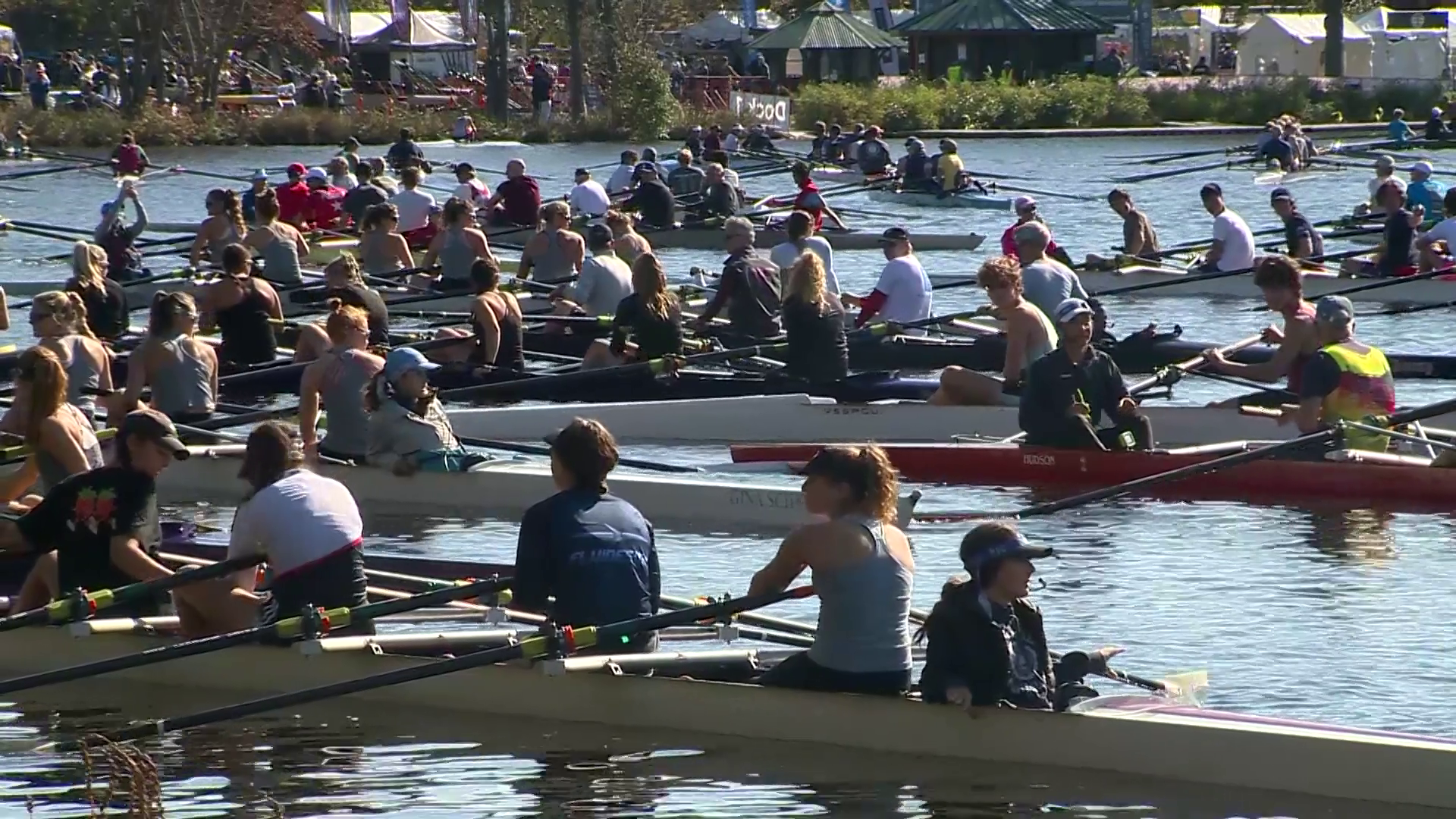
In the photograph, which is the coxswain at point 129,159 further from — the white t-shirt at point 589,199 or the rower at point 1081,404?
the rower at point 1081,404

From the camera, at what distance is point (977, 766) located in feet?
26.2

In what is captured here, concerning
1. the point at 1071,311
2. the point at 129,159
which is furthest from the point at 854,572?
the point at 129,159

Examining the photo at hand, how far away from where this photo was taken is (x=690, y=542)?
12695mm

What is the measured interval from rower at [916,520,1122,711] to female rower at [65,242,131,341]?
1118 centimetres

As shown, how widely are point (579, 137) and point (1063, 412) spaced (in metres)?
46.1

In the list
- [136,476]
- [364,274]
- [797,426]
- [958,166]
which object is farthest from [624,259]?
[958,166]

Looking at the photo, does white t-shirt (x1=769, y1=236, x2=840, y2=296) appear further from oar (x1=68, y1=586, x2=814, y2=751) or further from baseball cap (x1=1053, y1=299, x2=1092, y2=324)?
oar (x1=68, y1=586, x2=814, y2=751)

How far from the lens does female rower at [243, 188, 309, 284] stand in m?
21.1

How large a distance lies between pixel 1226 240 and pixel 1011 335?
8.24 m

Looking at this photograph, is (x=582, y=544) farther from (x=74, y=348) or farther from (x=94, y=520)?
(x=74, y=348)

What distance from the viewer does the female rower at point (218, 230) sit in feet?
71.2

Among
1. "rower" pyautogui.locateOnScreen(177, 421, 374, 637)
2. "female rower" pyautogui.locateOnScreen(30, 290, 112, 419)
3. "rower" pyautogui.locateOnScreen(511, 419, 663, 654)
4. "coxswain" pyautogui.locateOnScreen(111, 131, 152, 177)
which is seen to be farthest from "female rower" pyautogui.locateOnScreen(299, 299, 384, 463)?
"coxswain" pyautogui.locateOnScreen(111, 131, 152, 177)

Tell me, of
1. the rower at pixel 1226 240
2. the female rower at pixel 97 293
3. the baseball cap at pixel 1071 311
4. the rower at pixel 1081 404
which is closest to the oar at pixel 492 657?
the baseball cap at pixel 1071 311

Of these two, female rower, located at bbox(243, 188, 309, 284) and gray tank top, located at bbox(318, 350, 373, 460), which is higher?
female rower, located at bbox(243, 188, 309, 284)
